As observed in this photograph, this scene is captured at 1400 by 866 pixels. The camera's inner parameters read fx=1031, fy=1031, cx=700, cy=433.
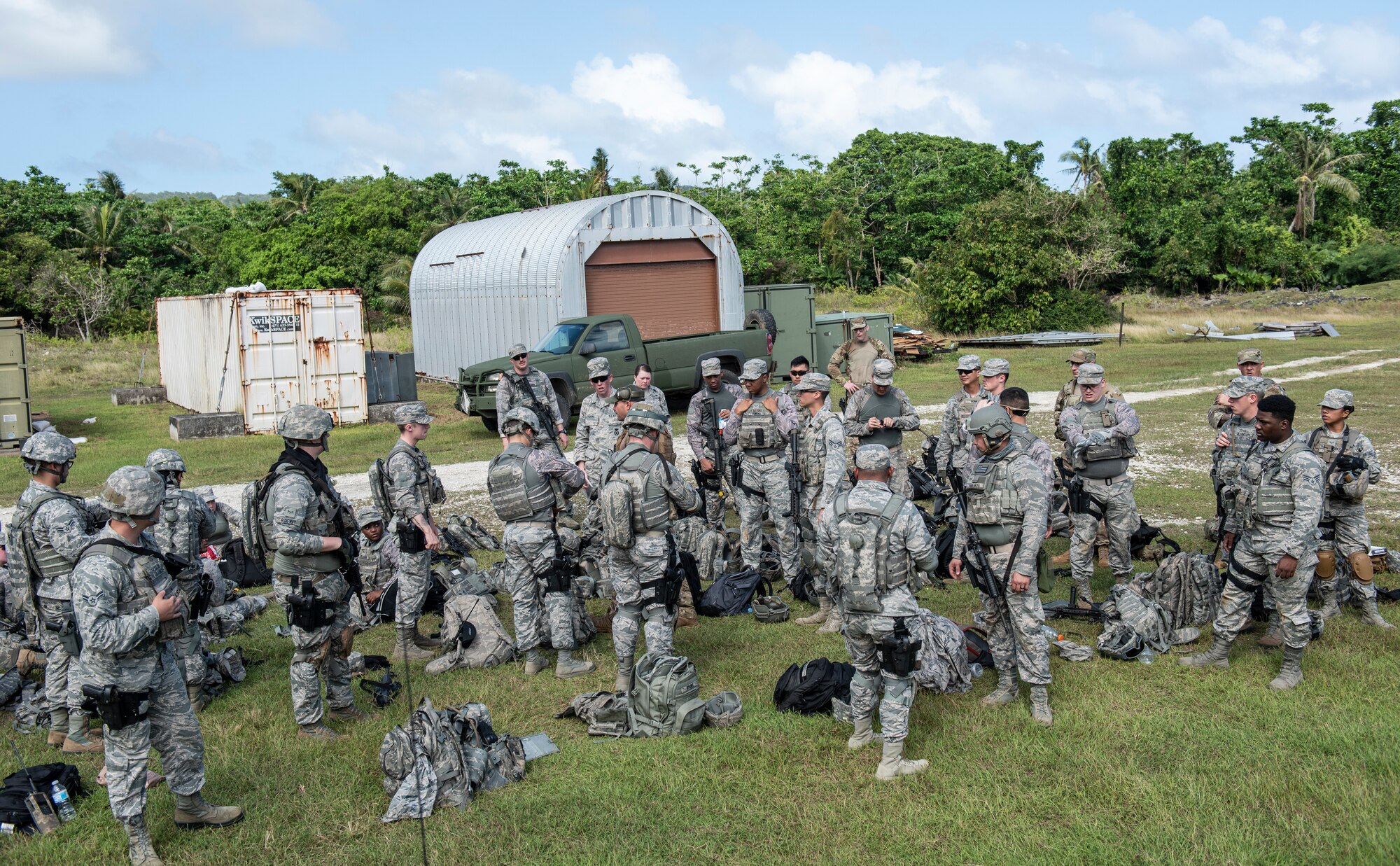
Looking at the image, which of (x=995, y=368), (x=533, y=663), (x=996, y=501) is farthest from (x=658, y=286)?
(x=996, y=501)

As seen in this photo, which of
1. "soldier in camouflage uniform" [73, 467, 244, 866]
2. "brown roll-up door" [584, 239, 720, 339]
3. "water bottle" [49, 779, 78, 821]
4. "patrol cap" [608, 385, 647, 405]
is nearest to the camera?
"soldier in camouflage uniform" [73, 467, 244, 866]

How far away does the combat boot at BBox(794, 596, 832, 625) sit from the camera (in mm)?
8656

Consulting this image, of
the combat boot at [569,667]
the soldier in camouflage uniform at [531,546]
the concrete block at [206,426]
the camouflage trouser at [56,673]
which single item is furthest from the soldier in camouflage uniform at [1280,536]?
the concrete block at [206,426]

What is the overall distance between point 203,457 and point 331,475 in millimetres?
3393

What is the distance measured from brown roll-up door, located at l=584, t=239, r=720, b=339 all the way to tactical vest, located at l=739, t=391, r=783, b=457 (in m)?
11.8

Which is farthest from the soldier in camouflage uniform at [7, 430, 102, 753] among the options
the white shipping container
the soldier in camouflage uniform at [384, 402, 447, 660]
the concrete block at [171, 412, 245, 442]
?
the concrete block at [171, 412, 245, 442]

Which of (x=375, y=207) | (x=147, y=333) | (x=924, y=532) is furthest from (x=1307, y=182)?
(x=924, y=532)

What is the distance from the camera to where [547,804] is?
5.70 m

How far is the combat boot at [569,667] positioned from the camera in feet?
25.0

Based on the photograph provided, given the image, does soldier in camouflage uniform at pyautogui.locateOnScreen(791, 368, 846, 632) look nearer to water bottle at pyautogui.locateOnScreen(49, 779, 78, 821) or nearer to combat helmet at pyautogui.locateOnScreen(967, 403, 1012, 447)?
combat helmet at pyautogui.locateOnScreen(967, 403, 1012, 447)

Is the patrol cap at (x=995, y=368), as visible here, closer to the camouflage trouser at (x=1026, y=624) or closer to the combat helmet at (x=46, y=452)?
the camouflage trouser at (x=1026, y=624)

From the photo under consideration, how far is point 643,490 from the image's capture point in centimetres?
700

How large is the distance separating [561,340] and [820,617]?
1092 cm

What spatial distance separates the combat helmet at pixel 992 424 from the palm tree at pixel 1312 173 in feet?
184
